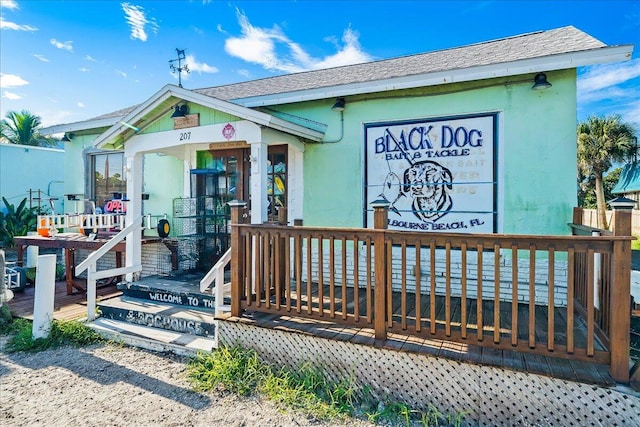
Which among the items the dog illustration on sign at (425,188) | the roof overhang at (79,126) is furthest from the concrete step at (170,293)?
the roof overhang at (79,126)

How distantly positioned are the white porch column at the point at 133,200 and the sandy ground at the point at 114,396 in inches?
77.5

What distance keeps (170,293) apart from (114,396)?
1.81 meters

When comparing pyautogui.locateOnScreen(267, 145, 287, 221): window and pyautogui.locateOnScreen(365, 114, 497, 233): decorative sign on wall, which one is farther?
pyautogui.locateOnScreen(267, 145, 287, 221): window

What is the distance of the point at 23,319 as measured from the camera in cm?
493

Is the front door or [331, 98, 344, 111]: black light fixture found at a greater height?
[331, 98, 344, 111]: black light fixture

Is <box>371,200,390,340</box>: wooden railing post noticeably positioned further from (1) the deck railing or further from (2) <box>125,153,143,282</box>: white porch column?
(2) <box>125,153,143,282</box>: white porch column

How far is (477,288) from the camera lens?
8.58 ft

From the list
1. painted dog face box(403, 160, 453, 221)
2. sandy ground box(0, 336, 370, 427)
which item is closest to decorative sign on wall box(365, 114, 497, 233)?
painted dog face box(403, 160, 453, 221)

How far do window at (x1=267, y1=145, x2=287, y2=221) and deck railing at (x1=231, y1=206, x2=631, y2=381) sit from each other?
1.63 m

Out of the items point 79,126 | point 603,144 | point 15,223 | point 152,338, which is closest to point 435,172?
point 152,338

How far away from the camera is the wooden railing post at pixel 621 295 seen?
7.43 ft

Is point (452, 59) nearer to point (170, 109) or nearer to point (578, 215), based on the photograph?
point (578, 215)

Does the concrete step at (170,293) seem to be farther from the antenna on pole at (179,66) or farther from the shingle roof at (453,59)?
the antenna on pole at (179,66)

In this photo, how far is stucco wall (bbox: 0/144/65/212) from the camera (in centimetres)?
1256
